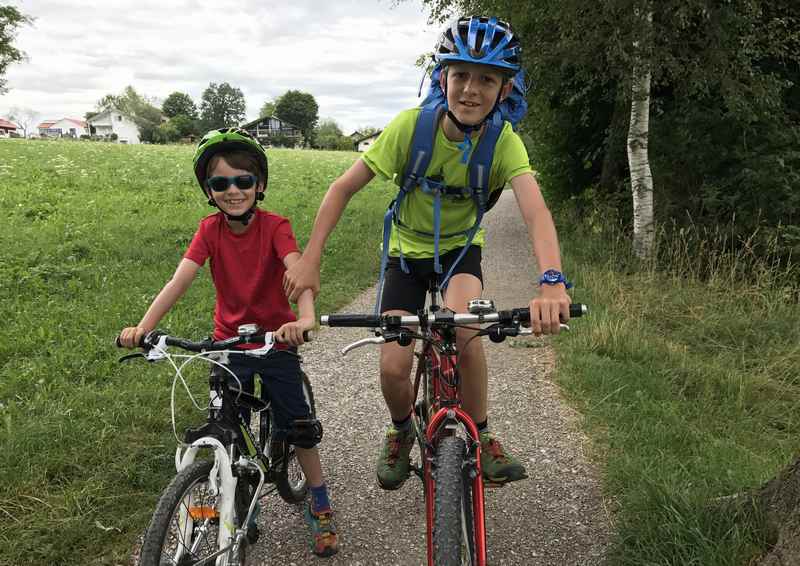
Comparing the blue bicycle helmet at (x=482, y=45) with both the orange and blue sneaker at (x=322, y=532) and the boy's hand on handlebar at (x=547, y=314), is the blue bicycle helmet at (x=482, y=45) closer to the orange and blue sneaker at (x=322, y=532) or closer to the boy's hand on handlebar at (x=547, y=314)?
the boy's hand on handlebar at (x=547, y=314)

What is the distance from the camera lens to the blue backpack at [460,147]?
8.53 ft

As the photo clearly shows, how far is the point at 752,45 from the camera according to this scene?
293 inches

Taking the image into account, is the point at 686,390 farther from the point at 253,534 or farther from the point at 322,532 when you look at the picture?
the point at 253,534

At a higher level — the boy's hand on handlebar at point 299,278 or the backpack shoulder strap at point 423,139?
the backpack shoulder strap at point 423,139

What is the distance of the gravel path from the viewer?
2.93m

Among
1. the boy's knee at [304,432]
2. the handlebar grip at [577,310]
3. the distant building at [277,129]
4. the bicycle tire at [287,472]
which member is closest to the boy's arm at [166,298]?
the bicycle tire at [287,472]

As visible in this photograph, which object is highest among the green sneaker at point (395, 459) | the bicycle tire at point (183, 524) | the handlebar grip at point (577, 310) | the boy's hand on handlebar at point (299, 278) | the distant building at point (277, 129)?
the distant building at point (277, 129)

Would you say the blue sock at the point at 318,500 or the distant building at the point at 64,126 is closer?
Result: the blue sock at the point at 318,500

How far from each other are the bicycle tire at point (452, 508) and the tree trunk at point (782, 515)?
1.23 metres

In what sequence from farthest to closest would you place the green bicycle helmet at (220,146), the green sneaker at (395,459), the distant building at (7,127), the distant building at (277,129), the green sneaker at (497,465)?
the distant building at (277,129) → the distant building at (7,127) → the green sneaker at (395,459) → the green sneaker at (497,465) → the green bicycle helmet at (220,146)

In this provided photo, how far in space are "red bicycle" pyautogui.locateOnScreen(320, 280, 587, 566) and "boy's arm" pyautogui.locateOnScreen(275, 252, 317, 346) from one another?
25 cm

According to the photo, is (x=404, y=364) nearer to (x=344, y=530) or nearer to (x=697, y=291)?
(x=344, y=530)

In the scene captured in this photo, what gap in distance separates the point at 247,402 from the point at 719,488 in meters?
2.54

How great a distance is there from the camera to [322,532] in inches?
115
